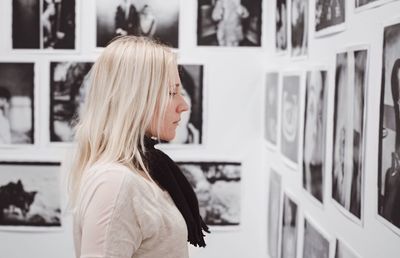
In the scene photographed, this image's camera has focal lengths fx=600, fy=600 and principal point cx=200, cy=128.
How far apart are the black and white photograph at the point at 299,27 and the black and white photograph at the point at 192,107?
628mm

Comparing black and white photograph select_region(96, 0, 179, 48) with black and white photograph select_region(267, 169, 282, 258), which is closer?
black and white photograph select_region(267, 169, 282, 258)

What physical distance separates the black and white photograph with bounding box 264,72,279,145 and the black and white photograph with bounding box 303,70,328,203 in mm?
493

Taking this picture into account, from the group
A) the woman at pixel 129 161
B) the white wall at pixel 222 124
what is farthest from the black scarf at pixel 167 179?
the white wall at pixel 222 124

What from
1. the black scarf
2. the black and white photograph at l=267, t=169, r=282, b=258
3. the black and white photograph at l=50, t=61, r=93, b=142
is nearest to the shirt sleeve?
the black scarf

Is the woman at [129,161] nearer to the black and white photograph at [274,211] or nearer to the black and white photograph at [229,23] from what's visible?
the black and white photograph at [274,211]

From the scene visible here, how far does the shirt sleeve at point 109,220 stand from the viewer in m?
1.26

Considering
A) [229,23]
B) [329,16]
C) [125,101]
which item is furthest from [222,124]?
[125,101]

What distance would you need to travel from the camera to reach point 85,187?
1.31 m

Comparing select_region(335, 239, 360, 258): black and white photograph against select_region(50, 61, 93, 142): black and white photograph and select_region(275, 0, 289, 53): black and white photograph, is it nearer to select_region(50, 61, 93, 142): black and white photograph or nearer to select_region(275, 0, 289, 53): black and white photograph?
select_region(275, 0, 289, 53): black and white photograph

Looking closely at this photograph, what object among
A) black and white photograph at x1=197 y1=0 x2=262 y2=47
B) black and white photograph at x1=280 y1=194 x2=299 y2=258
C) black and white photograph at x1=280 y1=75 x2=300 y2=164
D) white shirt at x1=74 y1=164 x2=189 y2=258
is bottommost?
black and white photograph at x1=280 y1=194 x2=299 y2=258

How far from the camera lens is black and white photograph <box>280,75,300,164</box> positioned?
7.31 ft

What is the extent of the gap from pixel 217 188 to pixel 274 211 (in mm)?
340

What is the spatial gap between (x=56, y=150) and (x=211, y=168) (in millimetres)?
745

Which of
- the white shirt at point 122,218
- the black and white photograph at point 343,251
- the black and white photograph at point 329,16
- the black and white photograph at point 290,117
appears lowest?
the black and white photograph at point 343,251
